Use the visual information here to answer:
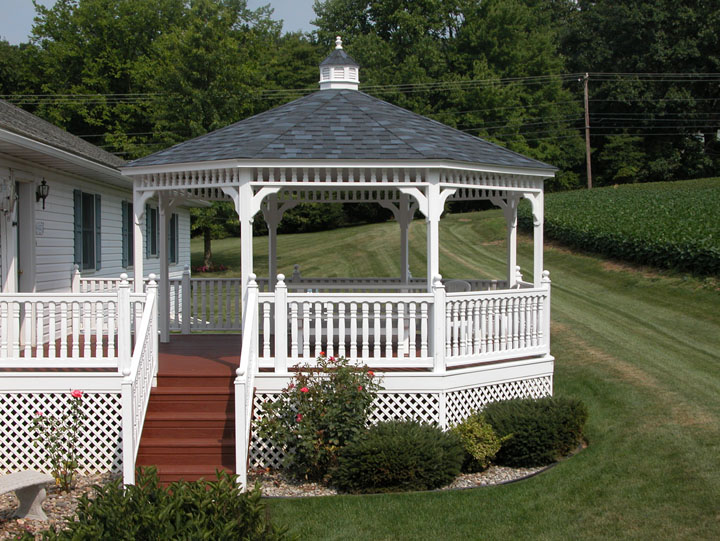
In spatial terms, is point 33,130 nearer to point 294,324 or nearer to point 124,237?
point 124,237

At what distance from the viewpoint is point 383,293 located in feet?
28.5

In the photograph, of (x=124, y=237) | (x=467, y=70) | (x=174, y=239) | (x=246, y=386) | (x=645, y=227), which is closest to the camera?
(x=246, y=386)

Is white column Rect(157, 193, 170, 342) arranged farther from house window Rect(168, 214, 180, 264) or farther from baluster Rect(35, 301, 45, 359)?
house window Rect(168, 214, 180, 264)

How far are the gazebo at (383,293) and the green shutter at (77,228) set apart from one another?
13.1 feet

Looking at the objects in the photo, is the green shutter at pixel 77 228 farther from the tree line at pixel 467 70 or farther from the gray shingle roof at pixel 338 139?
the tree line at pixel 467 70

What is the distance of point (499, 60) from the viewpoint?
46531 mm

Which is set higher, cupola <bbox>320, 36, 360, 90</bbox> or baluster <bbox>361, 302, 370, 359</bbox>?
cupola <bbox>320, 36, 360, 90</bbox>

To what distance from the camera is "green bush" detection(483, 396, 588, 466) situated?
8.59m

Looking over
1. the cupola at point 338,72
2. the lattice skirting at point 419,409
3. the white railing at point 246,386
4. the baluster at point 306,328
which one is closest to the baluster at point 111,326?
the white railing at point 246,386

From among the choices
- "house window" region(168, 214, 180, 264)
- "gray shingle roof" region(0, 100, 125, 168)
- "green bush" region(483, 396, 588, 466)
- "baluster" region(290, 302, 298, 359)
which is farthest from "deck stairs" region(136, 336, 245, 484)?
"house window" region(168, 214, 180, 264)

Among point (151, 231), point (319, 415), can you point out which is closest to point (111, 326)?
point (319, 415)

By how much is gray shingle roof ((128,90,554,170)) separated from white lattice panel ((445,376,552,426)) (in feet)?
9.61

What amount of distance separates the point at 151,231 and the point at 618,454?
1455 cm

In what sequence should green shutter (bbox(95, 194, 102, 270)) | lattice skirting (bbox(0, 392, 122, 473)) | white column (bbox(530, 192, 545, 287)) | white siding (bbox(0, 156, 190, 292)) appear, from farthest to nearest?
1. green shutter (bbox(95, 194, 102, 270))
2. white siding (bbox(0, 156, 190, 292))
3. white column (bbox(530, 192, 545, 287))
4. lattice skirting (bbox(0, 392, 122, 473))
